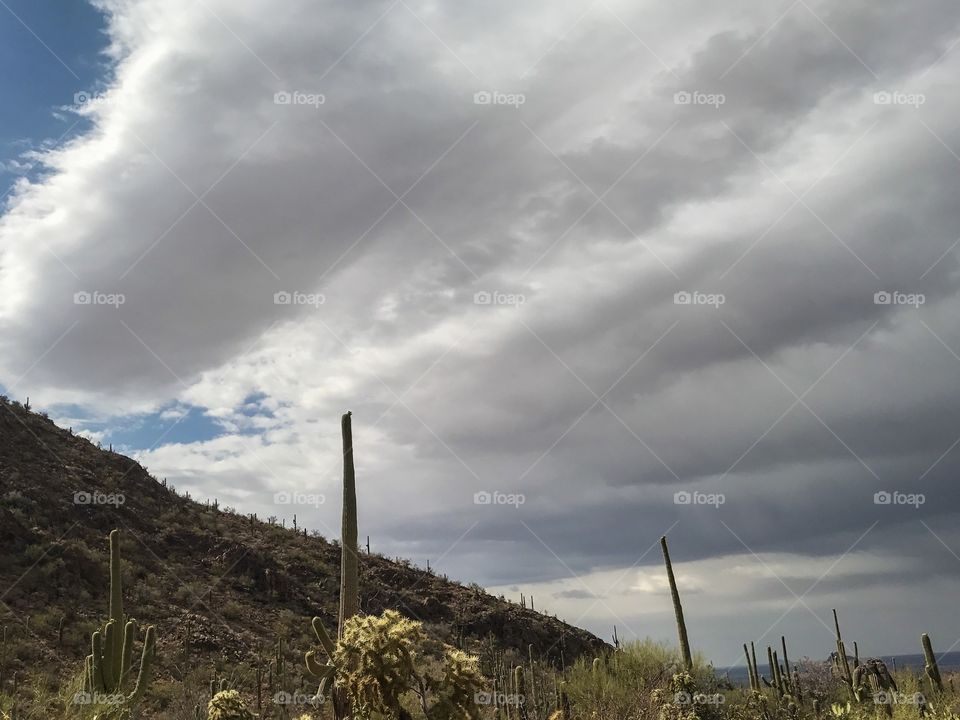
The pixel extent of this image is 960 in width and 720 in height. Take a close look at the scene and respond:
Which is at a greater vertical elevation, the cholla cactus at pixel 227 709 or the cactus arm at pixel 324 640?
the cactus arm at pixel 324 640

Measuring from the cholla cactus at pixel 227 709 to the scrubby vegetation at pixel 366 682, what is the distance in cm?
2

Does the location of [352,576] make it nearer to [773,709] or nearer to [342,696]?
[342,696]

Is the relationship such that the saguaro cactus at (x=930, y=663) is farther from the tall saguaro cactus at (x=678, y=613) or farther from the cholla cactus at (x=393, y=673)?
the cholla cactus at (x=393, y=673)

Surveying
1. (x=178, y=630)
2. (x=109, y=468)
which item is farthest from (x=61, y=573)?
(x=109, y=468)

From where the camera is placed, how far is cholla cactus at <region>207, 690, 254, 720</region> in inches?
504

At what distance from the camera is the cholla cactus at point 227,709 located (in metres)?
12.8

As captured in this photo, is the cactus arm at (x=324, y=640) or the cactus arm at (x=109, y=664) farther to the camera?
the cactus arm at (x=109, y=664)

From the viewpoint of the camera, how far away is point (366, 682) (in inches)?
328

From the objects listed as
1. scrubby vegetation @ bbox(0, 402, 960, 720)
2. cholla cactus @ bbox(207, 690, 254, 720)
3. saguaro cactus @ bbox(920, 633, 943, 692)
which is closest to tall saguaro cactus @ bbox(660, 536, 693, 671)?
scrubby vegetation @ bbox(0, 402, 960, 720)

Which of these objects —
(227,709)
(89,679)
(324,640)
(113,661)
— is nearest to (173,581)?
(89,679)

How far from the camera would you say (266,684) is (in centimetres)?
2786

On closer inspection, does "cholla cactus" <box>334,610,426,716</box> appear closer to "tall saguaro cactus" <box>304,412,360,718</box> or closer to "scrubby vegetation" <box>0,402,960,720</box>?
"scrubby vegetation" <box>0,402,960,720</box>

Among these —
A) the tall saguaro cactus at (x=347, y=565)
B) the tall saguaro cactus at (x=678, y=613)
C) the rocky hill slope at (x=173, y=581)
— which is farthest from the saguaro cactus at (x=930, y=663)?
the tall saguaro cactus at (x=347, y=565)

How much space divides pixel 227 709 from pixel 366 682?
5836 millimetres
